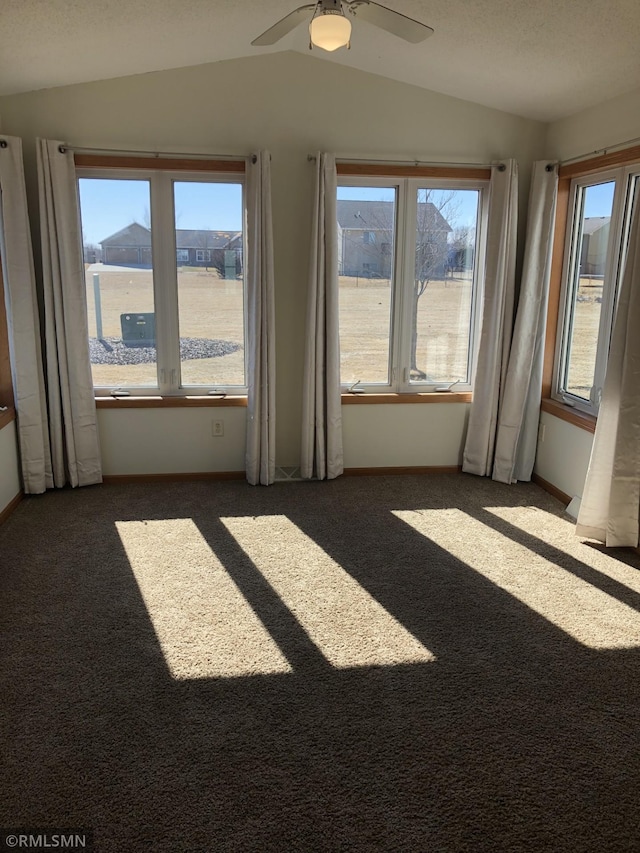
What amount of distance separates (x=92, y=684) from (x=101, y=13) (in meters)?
2.98

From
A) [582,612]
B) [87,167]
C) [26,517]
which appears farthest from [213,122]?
[582,612]

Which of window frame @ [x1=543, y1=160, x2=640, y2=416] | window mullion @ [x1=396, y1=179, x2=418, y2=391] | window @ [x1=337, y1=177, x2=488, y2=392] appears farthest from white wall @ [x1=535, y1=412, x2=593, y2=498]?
window mullion @ [x1=396, y1=179, x2=418, y2=391]

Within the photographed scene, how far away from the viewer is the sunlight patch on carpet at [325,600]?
2.70m

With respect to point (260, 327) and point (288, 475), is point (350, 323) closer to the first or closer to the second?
point (260, 327)

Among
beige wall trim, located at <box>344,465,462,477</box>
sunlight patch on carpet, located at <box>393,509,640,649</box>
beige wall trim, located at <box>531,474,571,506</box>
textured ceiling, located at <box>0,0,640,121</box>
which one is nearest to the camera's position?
sunlight patch on carpet, located at <box>393,509,640,649</box>

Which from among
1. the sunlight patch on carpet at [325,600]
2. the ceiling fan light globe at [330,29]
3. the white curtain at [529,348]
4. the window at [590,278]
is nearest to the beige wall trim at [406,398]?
the white curtain at [529,348]

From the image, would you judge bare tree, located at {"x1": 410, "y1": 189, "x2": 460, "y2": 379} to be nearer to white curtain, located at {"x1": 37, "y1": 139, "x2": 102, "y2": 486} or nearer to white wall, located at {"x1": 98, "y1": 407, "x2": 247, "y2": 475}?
white wall, located at {"x1": 98, "y1": 407, "x2": 247, "y2": 475}

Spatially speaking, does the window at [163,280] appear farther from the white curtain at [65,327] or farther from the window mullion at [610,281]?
the window mullion at [610,281]

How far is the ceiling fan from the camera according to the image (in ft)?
7.54

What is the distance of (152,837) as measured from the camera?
1.83 metres

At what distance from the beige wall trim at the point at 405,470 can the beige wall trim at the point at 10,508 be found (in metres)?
2.22

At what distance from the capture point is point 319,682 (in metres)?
2.51

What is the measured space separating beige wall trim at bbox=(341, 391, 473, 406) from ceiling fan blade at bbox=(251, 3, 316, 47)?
248 cm

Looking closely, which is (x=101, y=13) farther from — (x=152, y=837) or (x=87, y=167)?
(x=152, y=837)
